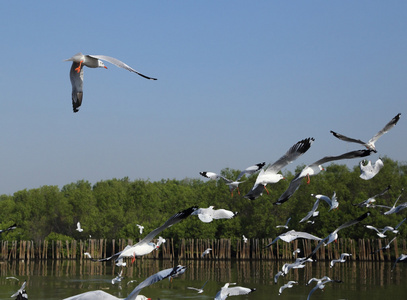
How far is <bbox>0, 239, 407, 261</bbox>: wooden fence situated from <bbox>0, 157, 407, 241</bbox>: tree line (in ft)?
4.06

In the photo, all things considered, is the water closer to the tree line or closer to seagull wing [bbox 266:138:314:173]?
the tree line

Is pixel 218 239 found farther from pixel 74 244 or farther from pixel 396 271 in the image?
pixel 396 271

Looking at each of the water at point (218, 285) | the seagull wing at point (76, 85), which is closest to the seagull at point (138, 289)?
the seagull wing at point (76, 85)

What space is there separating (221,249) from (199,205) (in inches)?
326

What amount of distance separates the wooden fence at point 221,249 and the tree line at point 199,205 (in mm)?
1238

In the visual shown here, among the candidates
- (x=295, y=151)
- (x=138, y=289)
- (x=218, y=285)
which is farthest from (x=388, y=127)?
(x=218, y=285)

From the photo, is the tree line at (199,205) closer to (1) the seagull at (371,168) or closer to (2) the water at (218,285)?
(2) the water at (218,285)

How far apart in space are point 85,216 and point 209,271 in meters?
32.9

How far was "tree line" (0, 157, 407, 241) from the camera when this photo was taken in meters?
67.1

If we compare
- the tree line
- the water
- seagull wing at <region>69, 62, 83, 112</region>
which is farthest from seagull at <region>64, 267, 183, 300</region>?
the tree line

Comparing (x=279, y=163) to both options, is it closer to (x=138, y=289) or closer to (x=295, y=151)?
(x=295, y=151)

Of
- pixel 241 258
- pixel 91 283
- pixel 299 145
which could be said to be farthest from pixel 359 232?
pixel 299 145

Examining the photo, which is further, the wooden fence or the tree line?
the tree line

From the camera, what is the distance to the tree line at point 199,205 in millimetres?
67062
